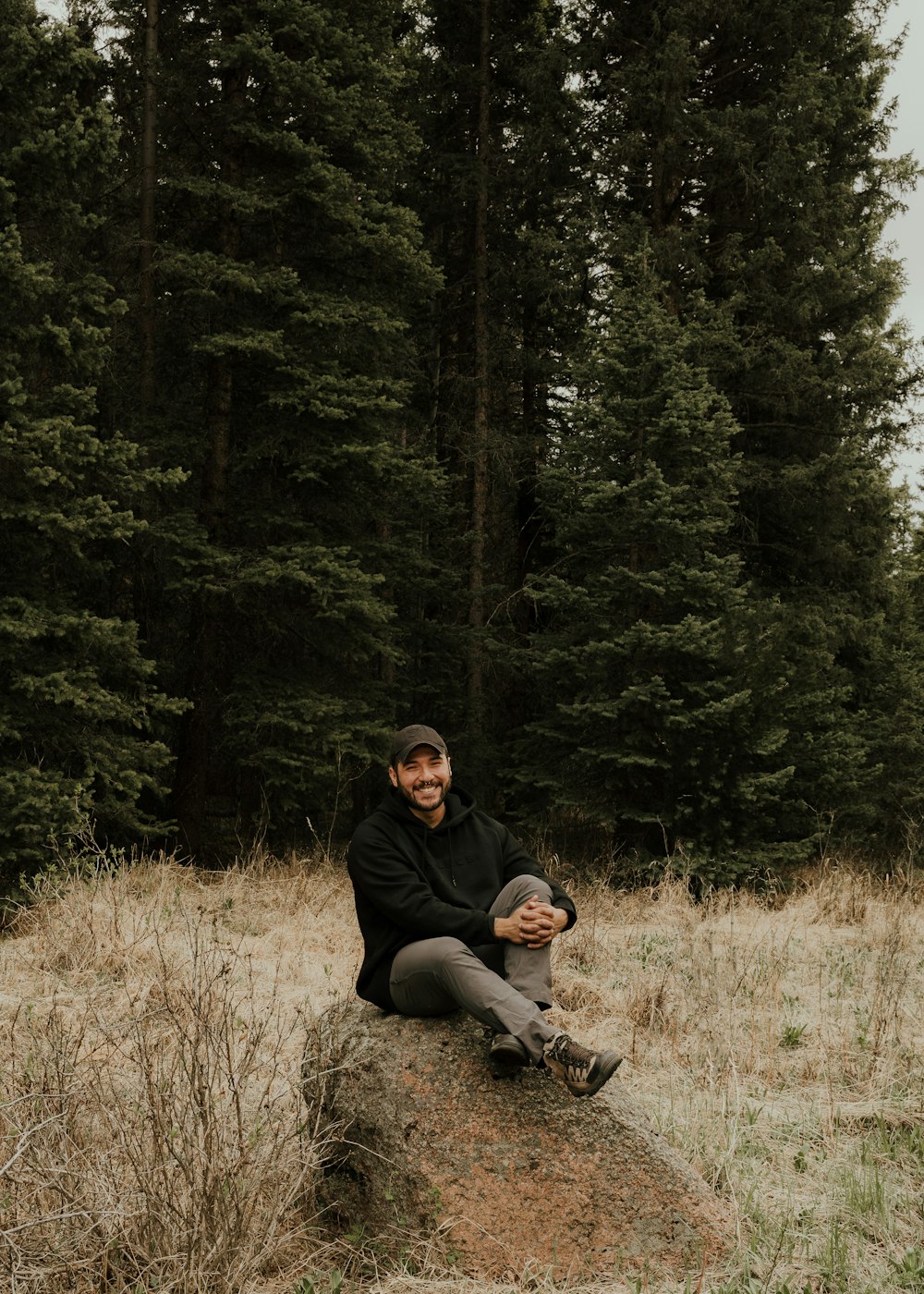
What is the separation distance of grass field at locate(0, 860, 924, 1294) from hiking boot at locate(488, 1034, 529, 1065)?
2.11 feet

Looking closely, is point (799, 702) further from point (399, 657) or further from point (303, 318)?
point (303, 318)

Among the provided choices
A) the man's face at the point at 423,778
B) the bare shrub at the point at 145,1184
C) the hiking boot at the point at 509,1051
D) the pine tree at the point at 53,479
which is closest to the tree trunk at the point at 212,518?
the pine tree at the point at 53,479

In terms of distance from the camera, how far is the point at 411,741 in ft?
15.1

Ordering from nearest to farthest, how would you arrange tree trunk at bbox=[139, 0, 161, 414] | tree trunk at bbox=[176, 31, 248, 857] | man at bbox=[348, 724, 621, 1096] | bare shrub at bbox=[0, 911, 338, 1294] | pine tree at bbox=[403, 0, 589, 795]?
bare shrub at bbox=[0, 911, 338, 1294] → man at bbox=[348, 724, 621, 1096] → tree trunk at bbox=[176, 31, 248, 857] → tree trunk at bbox=[139, 0, 161, 414] → pine tree at bbox=[403, 0, 589, 795]

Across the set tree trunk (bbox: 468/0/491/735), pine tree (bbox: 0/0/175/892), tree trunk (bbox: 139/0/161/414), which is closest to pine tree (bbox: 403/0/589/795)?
tree trunk (bbox: 468/0/491/735)

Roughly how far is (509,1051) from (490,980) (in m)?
0.26

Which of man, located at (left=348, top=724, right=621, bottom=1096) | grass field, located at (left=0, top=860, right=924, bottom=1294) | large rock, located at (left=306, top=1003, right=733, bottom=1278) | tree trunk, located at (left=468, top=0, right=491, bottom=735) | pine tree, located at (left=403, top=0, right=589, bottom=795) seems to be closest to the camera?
grass field, located at (left=0, top=860, right=924, bottom=1294)

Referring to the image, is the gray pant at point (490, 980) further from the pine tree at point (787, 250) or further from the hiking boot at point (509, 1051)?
the pine tree at point (787, 250)

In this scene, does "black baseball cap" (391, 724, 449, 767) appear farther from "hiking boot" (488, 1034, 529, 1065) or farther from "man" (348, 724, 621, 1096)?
"hiking boot" (488, 1034, 529, 1065)

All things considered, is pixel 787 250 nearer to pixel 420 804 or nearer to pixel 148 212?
pixel 148 212

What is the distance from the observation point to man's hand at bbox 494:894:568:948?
4.27 m

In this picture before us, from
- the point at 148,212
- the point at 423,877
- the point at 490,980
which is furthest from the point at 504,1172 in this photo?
the point at 148,212

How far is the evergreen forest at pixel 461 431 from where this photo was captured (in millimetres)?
10156

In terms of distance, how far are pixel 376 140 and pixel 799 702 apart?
8568mm
